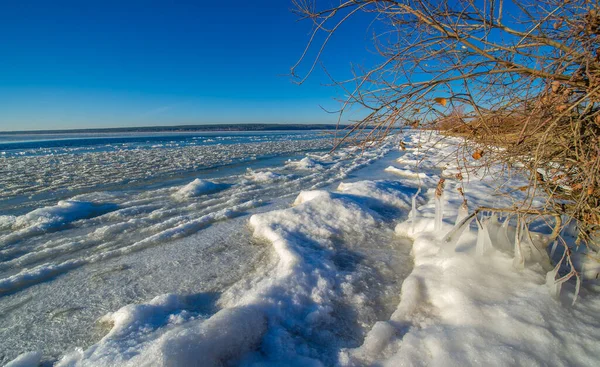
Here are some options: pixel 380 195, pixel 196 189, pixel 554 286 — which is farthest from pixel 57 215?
pixel 554 286

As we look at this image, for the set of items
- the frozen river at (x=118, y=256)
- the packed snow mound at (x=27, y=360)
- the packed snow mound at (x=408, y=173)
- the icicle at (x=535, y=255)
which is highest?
the icicle at (x=535, y=255)

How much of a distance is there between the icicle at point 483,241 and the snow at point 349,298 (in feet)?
0.04

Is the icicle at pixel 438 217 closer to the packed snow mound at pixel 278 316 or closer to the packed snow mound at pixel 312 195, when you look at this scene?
the packed snow mound at pixel 278 316

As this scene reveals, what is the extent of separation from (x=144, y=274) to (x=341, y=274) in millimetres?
1804

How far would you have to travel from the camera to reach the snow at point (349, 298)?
160cm

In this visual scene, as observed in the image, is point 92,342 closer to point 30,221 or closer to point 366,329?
point 366,329

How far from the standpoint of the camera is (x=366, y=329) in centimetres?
193

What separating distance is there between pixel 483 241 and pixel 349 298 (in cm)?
117

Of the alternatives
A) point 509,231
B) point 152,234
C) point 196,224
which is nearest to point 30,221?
point 152,234

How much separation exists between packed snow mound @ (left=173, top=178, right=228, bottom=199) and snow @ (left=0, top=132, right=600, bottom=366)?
1.76m

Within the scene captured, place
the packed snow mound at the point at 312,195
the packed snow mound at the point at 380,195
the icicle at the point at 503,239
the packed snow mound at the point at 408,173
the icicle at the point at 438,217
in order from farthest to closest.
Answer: the packed snow mound at the point at 408,173 < the packed snow mound at the point at 380,195 < the packed snow mound at the point at 312,195 < the icicle at the point at 438,217 < the icicle at the point at 503,239

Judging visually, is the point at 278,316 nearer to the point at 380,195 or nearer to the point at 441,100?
the point at 441,100

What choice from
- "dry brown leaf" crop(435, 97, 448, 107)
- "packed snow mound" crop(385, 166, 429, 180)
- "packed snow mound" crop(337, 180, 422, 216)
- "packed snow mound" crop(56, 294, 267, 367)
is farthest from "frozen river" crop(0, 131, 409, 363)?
"packed snow mound" crop(385, 166, 429, 180)

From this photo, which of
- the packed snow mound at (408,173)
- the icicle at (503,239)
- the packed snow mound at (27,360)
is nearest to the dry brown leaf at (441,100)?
the icicle at (503,239)
